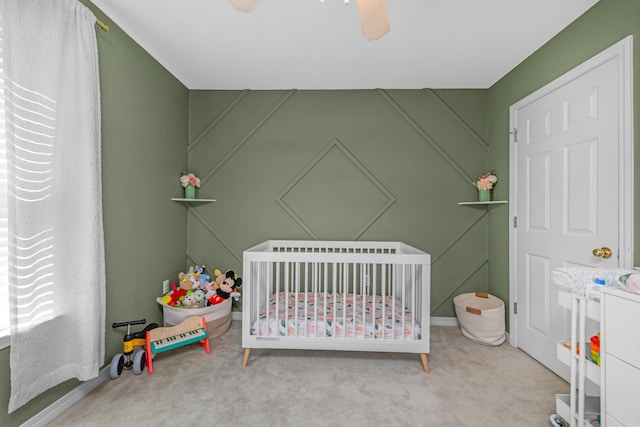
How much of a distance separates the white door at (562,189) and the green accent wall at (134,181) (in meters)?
2.93

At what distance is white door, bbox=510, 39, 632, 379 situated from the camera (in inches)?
61.9

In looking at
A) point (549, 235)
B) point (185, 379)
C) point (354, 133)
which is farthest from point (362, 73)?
point (185, 379)

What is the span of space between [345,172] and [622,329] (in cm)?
217

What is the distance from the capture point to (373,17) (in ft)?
3.97

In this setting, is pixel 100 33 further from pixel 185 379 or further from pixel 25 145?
pixel 185 379

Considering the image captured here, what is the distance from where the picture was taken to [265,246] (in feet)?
8.69

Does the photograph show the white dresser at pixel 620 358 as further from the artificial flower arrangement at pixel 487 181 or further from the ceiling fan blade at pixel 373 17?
the artificial flower arrangement at pixel 487 181

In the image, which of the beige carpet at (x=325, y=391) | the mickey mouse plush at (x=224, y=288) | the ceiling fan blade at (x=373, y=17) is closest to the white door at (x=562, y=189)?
the beige carpet at (x=325, y=391)

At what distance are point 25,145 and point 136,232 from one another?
3.04 feet

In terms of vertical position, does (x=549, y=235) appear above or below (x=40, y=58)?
below

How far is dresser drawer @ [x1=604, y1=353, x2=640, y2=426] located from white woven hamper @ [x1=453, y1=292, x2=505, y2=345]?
1.23 metres

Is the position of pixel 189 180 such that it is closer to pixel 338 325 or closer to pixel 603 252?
pixel 338 325

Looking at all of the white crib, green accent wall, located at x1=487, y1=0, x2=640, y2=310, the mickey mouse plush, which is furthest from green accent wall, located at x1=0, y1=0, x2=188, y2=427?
green accent wall, located at x1=487, y1=0, x2=640, y2=310

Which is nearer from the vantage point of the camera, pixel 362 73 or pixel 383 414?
pixel 383 414
